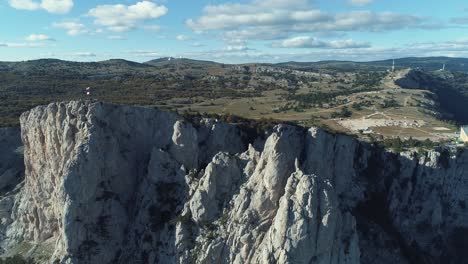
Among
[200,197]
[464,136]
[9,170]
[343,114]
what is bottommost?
[343,114]

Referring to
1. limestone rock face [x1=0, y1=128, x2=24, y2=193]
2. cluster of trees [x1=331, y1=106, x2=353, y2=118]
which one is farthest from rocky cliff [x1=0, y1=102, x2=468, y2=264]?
cluster of trees [x1=331, y1=106, x2=353, y2=118]

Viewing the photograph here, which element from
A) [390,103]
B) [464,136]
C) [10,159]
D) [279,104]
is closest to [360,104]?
[390,103]

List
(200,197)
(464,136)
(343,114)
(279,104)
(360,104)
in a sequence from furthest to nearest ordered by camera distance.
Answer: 1. (279,104)
2. (360,104)
3. (343,114)
4. (464,136)
5. (200,197)

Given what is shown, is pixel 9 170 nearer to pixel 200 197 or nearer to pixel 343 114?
pixel 200 197

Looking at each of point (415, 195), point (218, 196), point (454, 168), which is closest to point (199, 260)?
point (218, 196)

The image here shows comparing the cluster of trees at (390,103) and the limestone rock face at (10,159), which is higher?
the limestone rock face at (10,159)

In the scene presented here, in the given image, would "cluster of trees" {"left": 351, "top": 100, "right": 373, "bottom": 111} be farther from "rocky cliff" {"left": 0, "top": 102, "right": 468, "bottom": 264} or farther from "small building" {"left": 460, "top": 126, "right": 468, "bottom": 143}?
"rocky cliff" {"left": 0, "top": 102, "right": 468, "bottom": 264}

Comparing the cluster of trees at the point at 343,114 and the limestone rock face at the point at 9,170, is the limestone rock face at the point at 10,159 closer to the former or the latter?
the limestone rock face at the point at 9,170

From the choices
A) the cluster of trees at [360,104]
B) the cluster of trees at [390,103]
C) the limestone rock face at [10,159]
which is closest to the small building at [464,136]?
the cluster of trees at [360,104]
